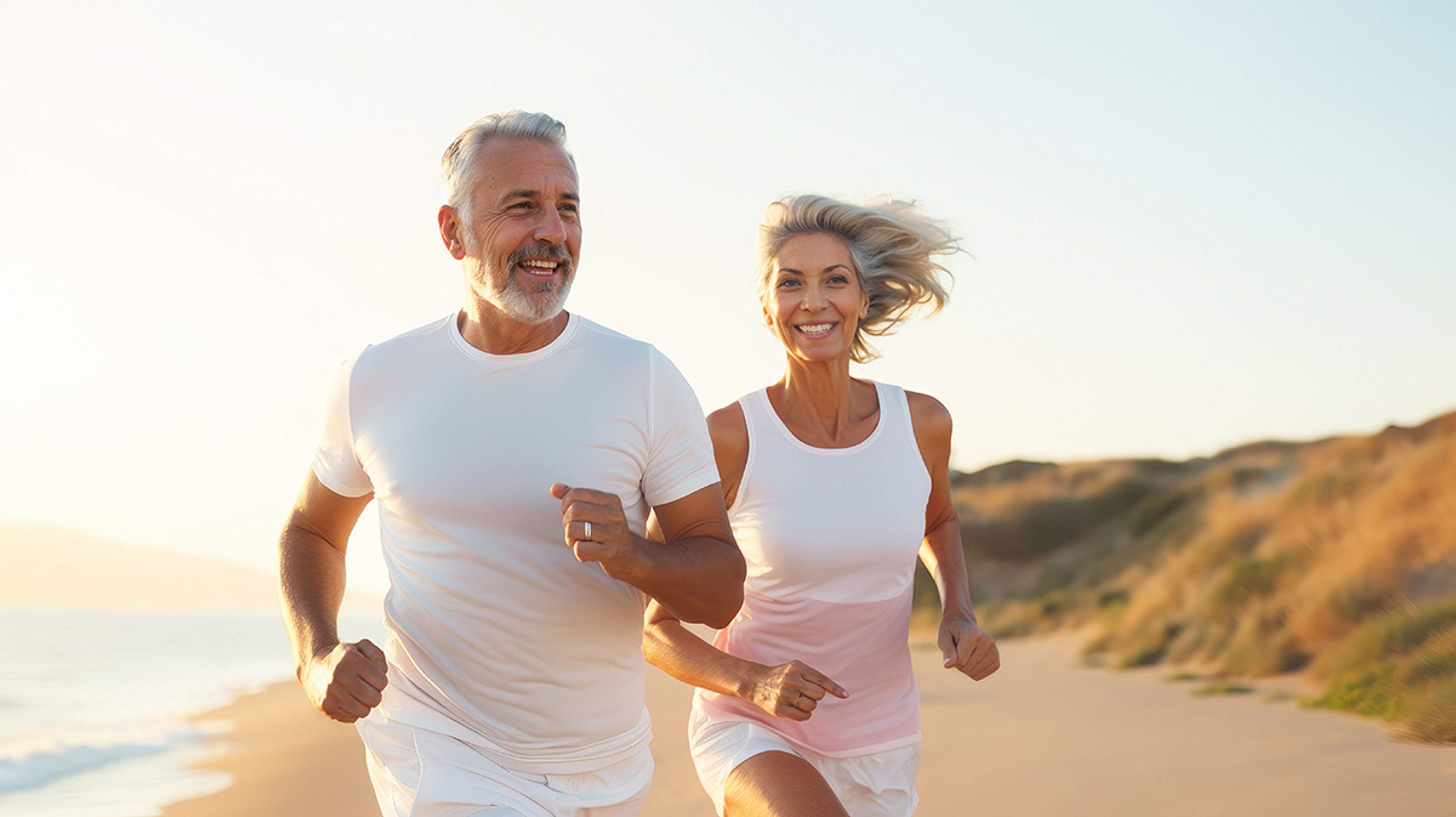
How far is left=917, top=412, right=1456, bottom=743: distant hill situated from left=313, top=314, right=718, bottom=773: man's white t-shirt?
6.00 metres

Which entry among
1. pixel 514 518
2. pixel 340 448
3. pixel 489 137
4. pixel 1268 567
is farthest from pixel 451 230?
pixel 1268 567

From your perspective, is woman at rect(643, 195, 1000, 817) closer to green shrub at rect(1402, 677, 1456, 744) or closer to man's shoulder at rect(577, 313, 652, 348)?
man's shoulder at rect(577, 313, 652, 348)

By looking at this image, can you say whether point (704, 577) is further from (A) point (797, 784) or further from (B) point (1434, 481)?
(B) point (1434, 481)

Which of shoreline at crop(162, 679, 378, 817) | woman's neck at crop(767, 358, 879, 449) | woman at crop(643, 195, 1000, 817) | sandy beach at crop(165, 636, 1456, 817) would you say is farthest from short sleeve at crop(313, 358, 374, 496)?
sandy beach at crop(165, 636, 1456, 817)

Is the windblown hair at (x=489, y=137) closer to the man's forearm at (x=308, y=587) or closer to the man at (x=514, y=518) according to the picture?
the man at (x=514, y=518)

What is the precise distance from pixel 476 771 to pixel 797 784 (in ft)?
2.81

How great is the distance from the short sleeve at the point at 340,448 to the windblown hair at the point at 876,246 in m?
1.47

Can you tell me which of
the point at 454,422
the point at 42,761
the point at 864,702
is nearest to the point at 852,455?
the point at 864,702

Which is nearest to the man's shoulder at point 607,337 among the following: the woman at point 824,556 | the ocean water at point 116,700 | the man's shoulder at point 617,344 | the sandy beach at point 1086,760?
the man's shoulder at point 617,344

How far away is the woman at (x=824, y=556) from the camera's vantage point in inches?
134

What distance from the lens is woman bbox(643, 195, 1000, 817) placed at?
11.2ft


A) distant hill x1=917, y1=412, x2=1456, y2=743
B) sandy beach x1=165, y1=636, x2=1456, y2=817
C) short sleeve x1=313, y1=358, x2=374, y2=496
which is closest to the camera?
short sleeve x1=313, y1=358, x2=374, y2=496

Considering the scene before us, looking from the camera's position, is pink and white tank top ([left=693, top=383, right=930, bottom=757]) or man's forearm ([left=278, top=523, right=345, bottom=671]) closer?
man's forearm ([left=278, top=523, right=345, bottom=671])

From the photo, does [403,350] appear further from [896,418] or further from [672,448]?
[896,418]
